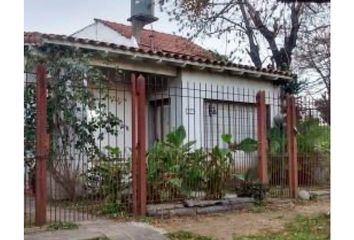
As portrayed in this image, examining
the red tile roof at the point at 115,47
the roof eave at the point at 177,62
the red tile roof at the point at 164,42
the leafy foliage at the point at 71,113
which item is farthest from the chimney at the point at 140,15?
the leafy foliage at the point at 71,113

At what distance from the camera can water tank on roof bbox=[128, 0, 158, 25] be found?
14.1 meters

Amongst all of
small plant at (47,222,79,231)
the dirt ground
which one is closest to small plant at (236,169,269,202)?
the dirt ground

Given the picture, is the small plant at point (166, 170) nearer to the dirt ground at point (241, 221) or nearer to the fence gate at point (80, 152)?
the fence gate at point (80, 152)

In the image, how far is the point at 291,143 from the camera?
9.32 metres

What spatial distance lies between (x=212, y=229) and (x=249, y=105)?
611cm

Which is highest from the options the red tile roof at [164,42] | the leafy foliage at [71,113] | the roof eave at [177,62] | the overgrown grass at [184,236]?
the red tile roof at [164,42]

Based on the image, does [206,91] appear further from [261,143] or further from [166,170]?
[166,170]

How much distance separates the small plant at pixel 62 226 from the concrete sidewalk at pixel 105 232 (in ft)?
0.32

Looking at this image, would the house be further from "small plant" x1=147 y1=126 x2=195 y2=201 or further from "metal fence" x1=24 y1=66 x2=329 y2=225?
"small plant" x1=147 y1=126 x2=195 y2=201

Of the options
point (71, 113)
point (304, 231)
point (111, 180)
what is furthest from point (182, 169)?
point (304, 231)

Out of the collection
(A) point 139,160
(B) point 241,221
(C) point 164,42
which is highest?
(C) point 164,42

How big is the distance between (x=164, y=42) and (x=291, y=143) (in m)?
8.81

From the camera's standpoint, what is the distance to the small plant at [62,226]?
19.0ft

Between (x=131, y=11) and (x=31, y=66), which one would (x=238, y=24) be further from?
(x=31, y=66)
